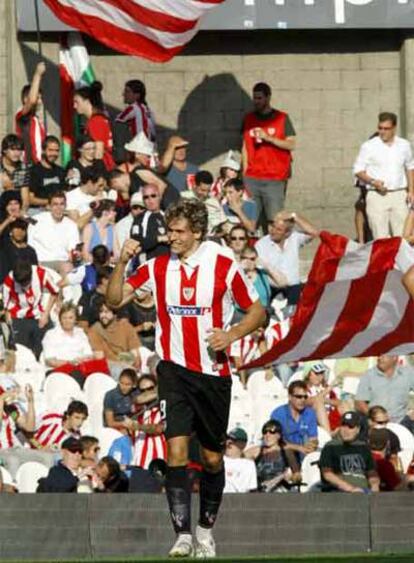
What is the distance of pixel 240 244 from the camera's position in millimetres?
22375

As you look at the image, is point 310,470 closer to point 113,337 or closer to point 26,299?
point 113,337

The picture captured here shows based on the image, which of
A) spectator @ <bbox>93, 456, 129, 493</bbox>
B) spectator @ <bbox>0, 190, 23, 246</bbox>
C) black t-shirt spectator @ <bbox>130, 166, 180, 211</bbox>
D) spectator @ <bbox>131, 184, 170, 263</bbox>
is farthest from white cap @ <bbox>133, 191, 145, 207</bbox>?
spectator @ <bbox>93, 456, 129, 493</bbox>

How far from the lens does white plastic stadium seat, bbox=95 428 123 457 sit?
18891mm

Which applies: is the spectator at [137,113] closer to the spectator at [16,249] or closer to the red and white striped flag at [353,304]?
the spectator at [16,249]

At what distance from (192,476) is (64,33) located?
34.3 ft

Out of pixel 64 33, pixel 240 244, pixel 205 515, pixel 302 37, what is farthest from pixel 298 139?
pixel 205 515

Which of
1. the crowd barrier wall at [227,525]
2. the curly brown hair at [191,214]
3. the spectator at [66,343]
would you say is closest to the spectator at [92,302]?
the spectator at [66,343]

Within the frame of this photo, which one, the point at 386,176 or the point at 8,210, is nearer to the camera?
the point at 8,210

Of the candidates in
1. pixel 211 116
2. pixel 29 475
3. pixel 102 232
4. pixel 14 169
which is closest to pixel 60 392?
pixel 29 475

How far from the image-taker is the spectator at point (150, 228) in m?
21.9

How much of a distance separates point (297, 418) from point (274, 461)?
91cm

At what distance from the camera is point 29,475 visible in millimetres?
18203

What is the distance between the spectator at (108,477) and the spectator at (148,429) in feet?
3.24

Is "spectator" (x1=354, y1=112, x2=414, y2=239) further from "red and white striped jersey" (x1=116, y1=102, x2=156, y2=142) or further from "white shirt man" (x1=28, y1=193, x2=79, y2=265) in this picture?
"white shirt man" (x1=28, y1=193, x2=79, y2=265)
